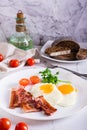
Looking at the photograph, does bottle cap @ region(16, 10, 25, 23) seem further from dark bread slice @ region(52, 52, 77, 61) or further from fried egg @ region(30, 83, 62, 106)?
fried egg @ region(30, 83, 62, 106)

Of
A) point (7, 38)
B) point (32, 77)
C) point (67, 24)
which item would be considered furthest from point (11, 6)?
point (32, 77)

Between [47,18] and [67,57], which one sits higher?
[47,18]

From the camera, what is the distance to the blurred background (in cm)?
144

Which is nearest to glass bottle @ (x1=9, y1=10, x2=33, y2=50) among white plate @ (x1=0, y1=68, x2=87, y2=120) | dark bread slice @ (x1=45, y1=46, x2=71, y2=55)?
dark bread slice @ (x1=45, y1=46, x2=71, y2=55)

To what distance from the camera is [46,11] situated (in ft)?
4.77

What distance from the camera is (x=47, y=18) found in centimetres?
147

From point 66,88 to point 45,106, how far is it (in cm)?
13

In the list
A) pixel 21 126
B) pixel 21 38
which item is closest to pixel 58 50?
pixel 21 38

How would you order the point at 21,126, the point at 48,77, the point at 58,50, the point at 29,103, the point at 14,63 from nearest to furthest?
the point at 21,126
the point at 29,103
the point at 48,77
the point at 14,63
the point at 58,50

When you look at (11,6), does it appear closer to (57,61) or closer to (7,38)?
(7,38)

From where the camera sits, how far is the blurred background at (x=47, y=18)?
56.5 inches

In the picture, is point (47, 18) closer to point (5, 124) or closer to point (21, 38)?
point (21, 38)

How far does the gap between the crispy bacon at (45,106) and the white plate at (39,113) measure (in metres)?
0.01

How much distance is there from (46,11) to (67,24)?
126 mm
